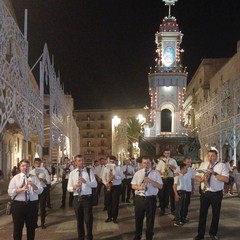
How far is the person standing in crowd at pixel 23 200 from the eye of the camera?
9156mm

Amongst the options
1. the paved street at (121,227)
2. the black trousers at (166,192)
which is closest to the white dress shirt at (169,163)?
the black trousers at (166,192)

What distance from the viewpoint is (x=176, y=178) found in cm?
1312

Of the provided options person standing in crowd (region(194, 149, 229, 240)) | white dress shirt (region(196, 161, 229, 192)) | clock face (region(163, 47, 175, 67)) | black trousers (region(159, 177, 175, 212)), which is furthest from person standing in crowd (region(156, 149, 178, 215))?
clock face (region(163, 47, 175, 67))

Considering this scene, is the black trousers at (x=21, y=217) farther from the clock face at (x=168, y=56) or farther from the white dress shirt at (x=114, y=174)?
the clock face at (x=168, y=56)

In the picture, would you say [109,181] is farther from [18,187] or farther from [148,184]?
[18,187]

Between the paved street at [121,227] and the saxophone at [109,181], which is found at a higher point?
the saxophone at [109,181]

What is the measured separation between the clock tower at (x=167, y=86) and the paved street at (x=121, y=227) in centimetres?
4381

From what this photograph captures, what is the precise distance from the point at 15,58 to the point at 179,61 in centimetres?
4943

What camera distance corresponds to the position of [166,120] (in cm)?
6438

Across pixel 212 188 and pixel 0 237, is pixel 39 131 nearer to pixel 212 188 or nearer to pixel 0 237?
pixel 0 237

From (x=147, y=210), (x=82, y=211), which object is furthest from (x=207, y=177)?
(x=82, y=211)

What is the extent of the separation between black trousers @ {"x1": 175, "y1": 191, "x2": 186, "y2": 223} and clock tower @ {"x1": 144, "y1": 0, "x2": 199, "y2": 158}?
4607 cm

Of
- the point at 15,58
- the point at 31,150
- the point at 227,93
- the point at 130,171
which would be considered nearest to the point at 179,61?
the point at 31,150

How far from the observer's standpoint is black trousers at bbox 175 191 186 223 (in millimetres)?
12836
